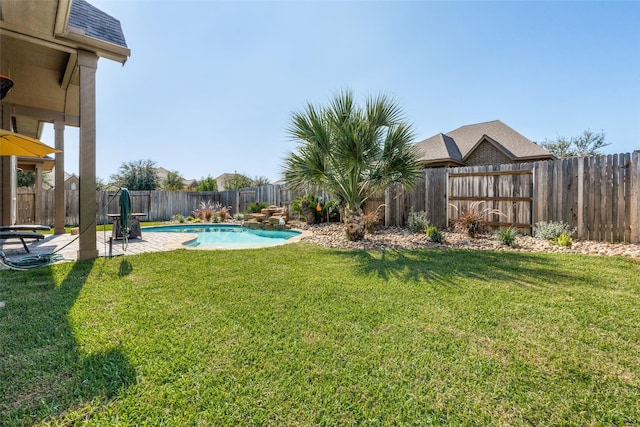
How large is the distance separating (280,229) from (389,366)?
10185mm

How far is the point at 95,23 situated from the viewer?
5.46m

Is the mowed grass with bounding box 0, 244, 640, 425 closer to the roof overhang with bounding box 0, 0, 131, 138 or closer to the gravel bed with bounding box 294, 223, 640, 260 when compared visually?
the gravel bed with bounding box 294, 223, 640, 260

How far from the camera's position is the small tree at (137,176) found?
2502 cm

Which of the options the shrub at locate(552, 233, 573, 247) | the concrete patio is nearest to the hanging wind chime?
the concrete patio

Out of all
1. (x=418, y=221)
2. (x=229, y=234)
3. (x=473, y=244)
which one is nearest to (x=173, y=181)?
(x=229, y=234)

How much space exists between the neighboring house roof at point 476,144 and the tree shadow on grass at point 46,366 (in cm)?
1611

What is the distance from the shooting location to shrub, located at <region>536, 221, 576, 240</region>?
7113 millimetres

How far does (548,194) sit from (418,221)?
346 cm

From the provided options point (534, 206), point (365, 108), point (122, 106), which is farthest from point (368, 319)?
point (122, 106)

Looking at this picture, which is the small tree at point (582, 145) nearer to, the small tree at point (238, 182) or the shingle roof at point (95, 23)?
the small tree at point (238, 182)

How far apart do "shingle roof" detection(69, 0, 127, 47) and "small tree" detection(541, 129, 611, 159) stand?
31.3 m

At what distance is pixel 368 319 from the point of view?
2811 mm

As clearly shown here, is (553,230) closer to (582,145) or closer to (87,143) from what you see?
(87,143)

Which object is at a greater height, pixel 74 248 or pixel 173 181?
pixel 173 181
